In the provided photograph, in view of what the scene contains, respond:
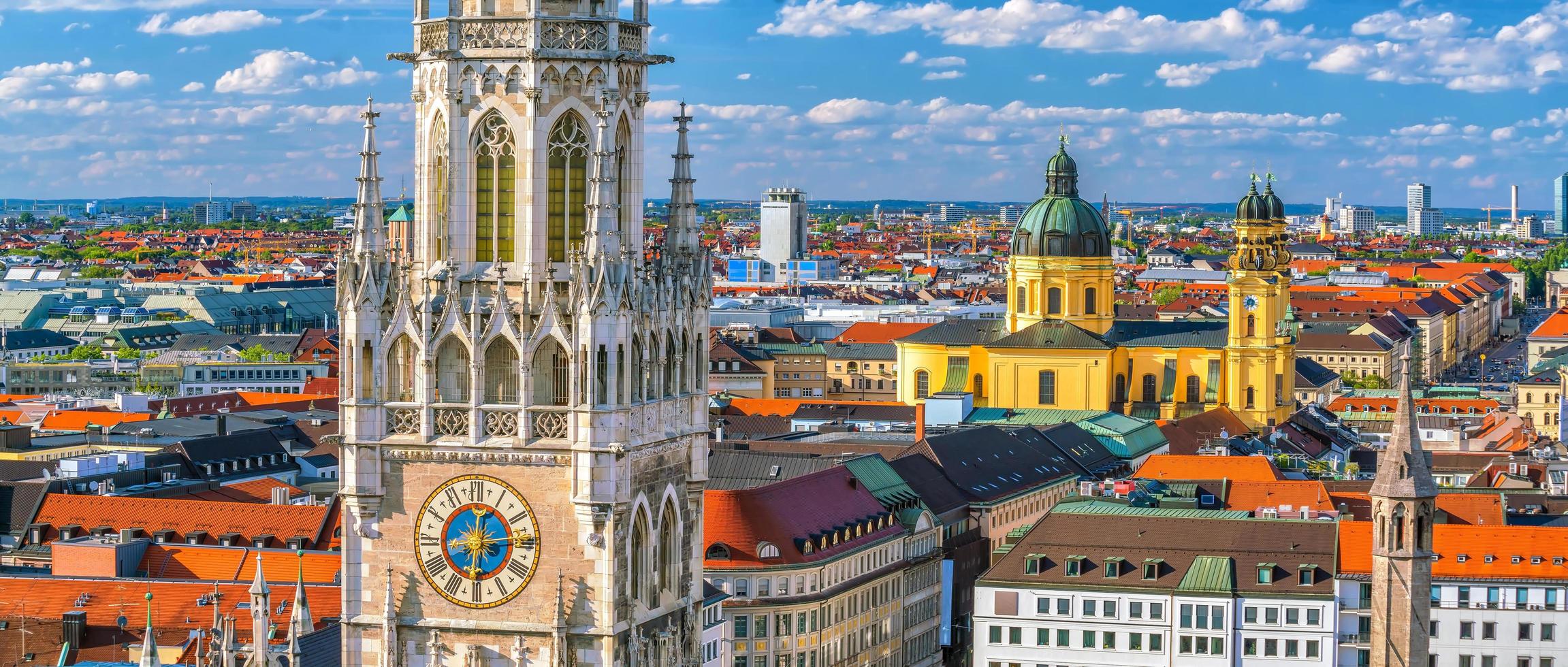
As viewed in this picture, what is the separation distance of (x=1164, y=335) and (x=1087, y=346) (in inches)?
278

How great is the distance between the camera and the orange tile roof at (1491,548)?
90.2 metres

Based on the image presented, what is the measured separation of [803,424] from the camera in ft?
474

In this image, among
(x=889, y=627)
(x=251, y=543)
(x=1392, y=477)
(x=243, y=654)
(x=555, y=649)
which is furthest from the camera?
(x=889, y=627)

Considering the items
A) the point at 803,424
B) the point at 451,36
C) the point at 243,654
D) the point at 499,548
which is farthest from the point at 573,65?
the point at 803,424

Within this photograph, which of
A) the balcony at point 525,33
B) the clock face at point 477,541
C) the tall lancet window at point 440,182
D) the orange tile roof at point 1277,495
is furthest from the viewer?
the orange tile roof at point 1277,495

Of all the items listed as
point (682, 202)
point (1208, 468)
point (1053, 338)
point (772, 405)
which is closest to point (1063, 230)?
point (1053, 338)

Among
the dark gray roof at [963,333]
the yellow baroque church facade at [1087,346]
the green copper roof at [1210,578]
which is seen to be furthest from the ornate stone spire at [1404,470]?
the dark gray roof at [963,333]

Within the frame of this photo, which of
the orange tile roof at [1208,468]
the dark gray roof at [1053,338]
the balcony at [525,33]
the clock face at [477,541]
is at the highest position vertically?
the balcony at [525,33]

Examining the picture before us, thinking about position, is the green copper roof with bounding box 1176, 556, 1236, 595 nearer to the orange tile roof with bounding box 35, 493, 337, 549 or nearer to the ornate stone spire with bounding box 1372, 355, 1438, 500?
the ornate stone spire with bounding box 1372, 355, 1438, 500

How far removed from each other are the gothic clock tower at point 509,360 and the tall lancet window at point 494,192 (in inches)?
0.8

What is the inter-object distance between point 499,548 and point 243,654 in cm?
1461

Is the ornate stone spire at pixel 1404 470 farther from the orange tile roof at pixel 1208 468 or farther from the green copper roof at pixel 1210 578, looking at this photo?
the orange tile roof at pixel 1208 468

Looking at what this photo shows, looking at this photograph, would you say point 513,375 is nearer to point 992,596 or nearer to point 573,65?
point 573,65

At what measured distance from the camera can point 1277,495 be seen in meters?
108
